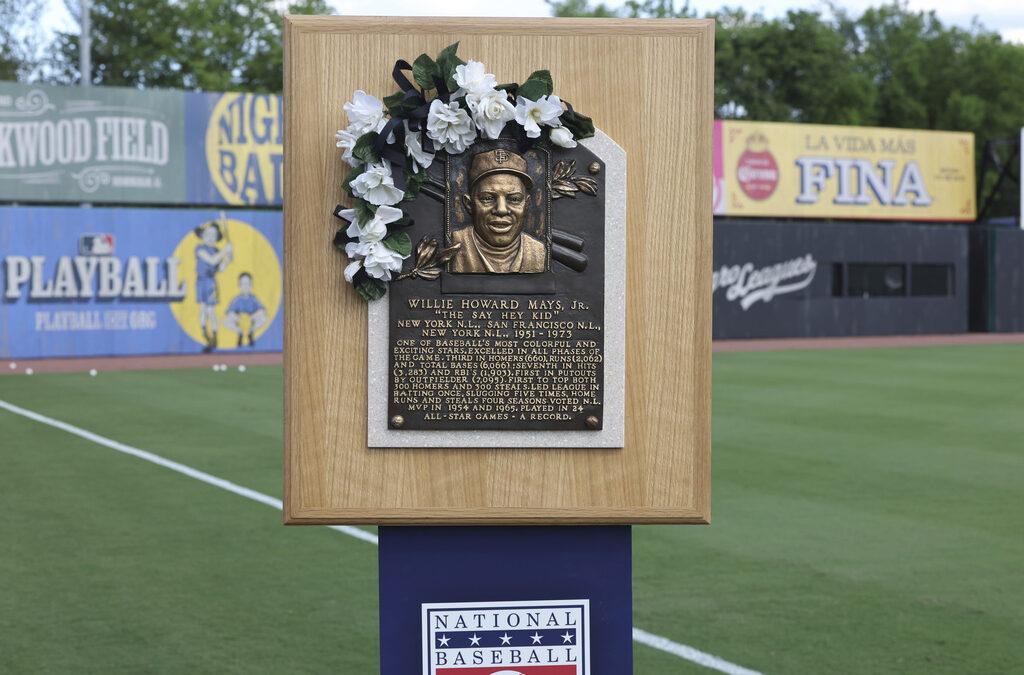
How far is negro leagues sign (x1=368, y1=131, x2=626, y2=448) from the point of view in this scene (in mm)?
3951

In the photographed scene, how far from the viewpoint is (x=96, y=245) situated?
1113 inches

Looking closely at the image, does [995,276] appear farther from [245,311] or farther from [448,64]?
[448,64]

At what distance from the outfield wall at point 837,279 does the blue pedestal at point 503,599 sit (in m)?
30.4

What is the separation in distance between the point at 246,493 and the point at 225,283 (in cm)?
1969

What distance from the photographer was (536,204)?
13.0ft

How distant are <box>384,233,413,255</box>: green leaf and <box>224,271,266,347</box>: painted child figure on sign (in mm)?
26239

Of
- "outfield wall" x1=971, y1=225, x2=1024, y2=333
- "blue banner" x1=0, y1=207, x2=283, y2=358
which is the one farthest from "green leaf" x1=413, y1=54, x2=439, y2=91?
"outfield wall" x1=971, y1=225, x2=1024, y2=333

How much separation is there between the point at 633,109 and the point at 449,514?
120cm

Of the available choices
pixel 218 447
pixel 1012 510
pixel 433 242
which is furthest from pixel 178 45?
pixel 433 242

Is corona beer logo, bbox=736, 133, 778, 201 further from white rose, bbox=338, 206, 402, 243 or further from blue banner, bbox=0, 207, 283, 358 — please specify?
white rose, bbox=338, 206, 402, 243

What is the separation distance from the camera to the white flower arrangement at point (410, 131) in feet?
12.6

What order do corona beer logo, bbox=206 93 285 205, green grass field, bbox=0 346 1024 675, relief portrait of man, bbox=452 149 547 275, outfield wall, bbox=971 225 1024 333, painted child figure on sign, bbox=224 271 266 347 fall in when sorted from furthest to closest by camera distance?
outfield wall, bbox=971 225 1024 333
painted child figure on sign, bbox=224 271 266 347
corona beer logo, bbox=206 93 285 205
green grass field, bbox=0 346 1024 675
relief portrait of man, bbox=452 149 547 275

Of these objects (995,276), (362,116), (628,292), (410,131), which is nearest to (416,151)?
(410,131)

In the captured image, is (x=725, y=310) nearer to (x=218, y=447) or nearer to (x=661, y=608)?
(x=218, y=447)
